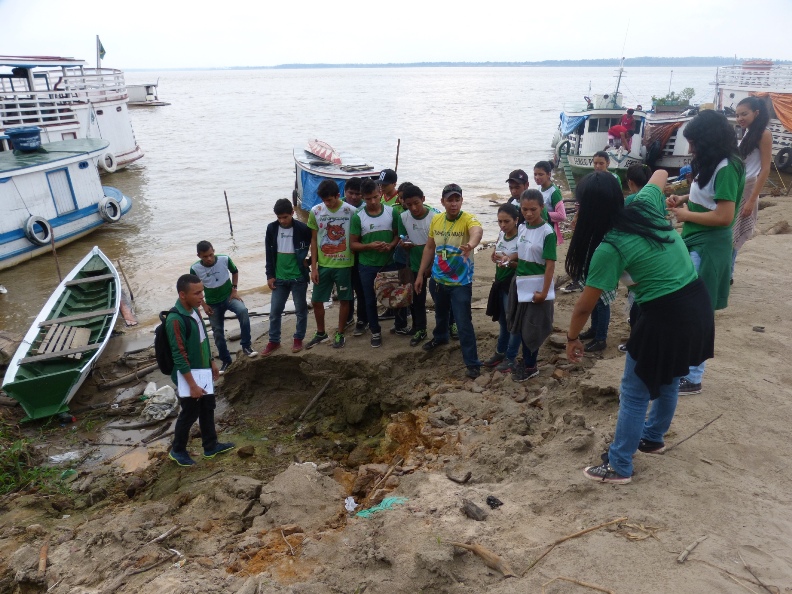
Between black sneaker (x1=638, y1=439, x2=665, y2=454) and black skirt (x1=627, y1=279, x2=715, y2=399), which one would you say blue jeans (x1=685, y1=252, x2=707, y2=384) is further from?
black skirt (x1=627, y1=279, x2=715, y2=399)

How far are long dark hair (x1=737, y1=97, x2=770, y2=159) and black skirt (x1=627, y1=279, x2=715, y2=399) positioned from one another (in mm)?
2528

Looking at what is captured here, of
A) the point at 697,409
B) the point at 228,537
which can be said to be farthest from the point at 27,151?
the point at 697,409

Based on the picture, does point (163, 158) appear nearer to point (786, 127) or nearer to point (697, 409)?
point (786, 127)

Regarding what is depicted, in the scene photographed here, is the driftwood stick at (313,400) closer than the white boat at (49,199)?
Yes

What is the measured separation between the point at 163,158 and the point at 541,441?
1256 inches

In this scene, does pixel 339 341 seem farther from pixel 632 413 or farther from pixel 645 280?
pixel 645 280

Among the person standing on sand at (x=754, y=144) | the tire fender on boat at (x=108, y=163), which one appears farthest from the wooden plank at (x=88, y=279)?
the tire fender on boat at (x=108, y=163)

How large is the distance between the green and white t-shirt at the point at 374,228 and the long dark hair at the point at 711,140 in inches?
121

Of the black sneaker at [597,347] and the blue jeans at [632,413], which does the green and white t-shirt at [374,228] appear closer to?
the black sneaker at [597,347]

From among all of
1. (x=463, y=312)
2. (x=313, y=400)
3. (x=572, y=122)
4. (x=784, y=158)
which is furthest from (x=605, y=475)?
(x=784, y=158)

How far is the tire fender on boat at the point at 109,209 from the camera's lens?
1673 centimetres

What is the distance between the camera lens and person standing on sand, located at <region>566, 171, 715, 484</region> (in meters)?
3.09

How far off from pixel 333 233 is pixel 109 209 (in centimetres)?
1352

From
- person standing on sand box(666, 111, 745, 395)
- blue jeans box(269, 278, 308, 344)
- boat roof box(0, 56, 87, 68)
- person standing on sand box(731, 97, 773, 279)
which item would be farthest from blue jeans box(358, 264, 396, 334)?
boat roof box(0, 56, 87, 68)
